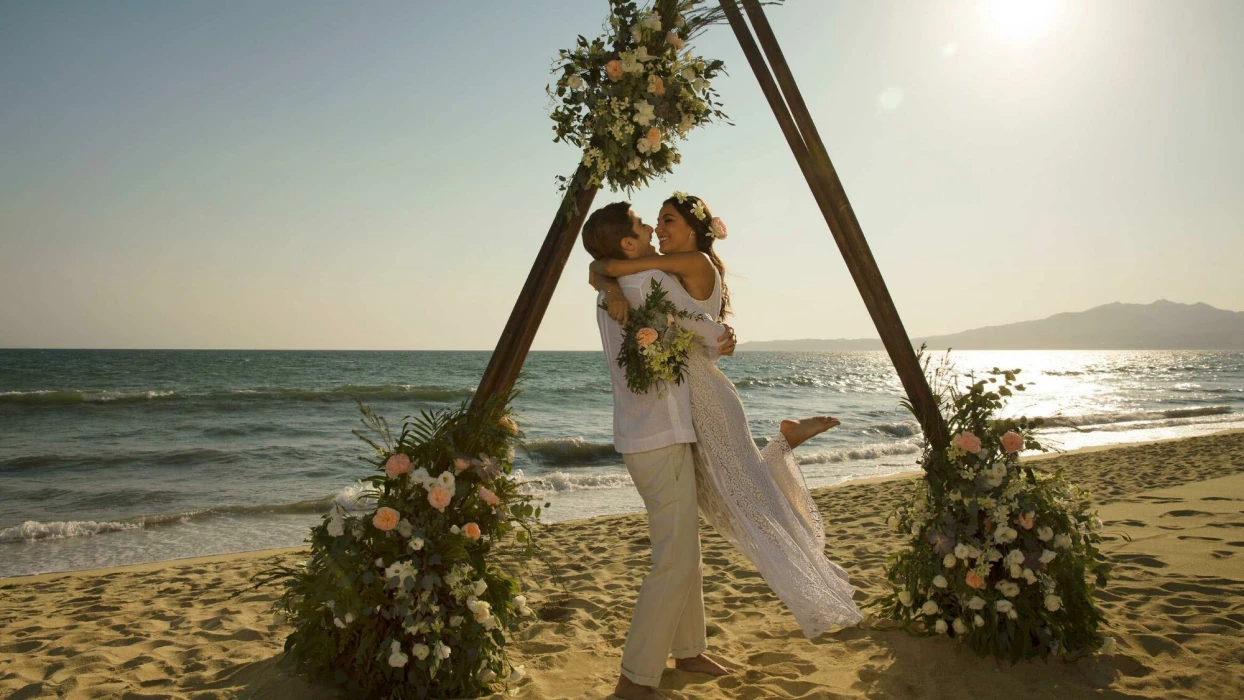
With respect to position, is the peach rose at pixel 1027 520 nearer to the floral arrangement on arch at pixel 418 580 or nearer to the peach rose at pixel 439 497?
the floral arrangement on arch at pixel 418 580

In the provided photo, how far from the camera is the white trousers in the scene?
3.10 metres

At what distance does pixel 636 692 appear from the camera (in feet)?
10.3

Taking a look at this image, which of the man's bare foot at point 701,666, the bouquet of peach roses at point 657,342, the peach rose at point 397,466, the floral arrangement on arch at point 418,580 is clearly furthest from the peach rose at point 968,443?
the peach rose at point 397,466

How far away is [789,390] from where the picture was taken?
32906 millimetres

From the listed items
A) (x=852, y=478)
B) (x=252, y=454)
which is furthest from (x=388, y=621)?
(x=252, y=454)

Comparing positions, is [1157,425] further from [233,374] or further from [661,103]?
[233,374]

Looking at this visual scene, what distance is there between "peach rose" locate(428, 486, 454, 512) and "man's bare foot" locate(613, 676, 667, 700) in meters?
1.04

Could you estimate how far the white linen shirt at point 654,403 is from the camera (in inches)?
124

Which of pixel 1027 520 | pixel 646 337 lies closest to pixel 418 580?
pixel 646 337

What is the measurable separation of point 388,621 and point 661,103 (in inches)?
96.9

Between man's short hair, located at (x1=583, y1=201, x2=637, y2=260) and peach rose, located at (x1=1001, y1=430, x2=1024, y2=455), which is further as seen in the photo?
peach rose, located at (x1=1001, y1=430, x2=1024, y2=455)

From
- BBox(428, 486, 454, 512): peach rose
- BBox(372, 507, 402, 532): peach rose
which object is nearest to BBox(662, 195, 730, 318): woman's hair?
BBox(428, 486, 454, 512): peach rose

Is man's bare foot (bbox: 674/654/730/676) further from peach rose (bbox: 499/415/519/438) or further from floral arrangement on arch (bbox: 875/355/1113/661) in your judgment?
peach rose (bbox: 499/415/519/438)

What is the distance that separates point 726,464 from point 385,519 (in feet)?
4.53
